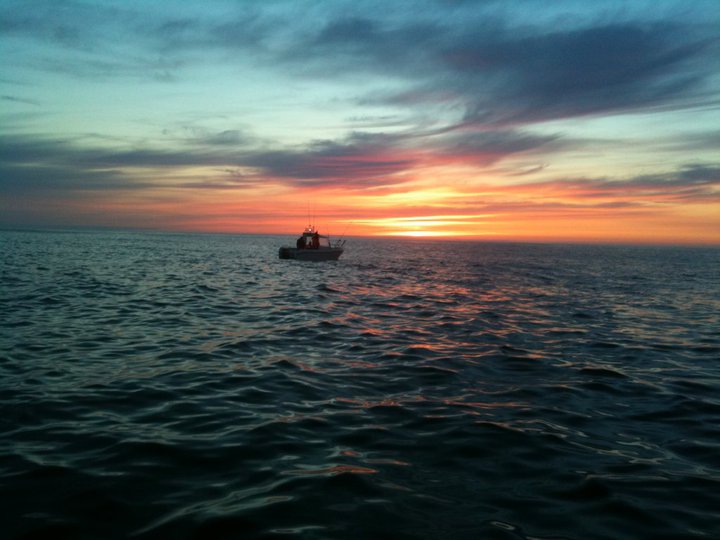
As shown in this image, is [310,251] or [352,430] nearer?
[352,430]

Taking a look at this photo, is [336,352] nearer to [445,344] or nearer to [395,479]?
[445,344]

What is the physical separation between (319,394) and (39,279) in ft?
93.7

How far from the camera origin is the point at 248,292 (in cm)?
2723

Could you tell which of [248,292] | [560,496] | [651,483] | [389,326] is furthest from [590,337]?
[248,292]

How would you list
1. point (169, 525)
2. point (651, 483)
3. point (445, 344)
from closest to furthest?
1. point (169, 525)
2. point (651, 483)
3. point (445, 344)

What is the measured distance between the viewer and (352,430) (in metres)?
7.46

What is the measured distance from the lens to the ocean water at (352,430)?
500cm

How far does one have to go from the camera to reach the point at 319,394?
9.34 meters

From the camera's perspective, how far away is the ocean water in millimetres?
5000

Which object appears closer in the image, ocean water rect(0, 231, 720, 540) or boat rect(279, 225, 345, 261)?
ocean water rect(0, 231, 720, 540)

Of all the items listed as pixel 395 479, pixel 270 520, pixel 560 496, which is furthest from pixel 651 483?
pixel 270 520

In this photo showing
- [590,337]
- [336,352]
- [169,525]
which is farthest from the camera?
[590,337]

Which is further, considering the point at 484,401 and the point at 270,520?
the point at 484,401

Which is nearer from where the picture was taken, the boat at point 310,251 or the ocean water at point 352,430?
the ocean water at point 352,430
